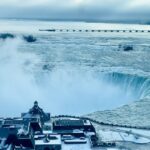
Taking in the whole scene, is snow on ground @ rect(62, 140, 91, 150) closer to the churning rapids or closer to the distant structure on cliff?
the distant structure on cliff

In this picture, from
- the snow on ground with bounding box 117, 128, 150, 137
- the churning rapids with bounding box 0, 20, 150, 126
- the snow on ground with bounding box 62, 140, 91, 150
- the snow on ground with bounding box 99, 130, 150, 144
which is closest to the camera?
the snow on ground with bounding box 62, 140, 91, 150

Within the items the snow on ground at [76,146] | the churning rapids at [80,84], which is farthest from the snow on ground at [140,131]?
the snow on ground at [76,146]

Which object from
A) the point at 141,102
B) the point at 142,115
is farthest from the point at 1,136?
the point at 141,102

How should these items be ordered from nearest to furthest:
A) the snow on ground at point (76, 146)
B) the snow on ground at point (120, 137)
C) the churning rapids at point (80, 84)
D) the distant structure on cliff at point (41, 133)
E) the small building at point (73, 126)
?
the distant structure on cliff at point (41, 133) < the snow on ground at point (76, 146) < the snow on ground at point (120, 137) < the small building at point (73, 126) < the churning rapids at point (80, 84)

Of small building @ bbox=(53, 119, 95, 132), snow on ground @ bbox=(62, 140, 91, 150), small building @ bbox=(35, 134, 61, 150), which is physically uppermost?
small building @ bbox=(53, 119, 95, 132)

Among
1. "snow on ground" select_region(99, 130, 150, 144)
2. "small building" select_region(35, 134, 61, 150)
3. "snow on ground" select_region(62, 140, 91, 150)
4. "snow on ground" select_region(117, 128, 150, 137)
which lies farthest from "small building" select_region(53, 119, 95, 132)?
"snow on ground" select_region(117, 128, 150, 137)

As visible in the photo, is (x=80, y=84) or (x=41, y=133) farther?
(x=80, y=84)

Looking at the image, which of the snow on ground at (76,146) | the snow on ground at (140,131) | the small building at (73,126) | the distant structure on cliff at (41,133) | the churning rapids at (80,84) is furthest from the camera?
the churning rapids at (80,84)

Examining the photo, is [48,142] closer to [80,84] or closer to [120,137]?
[120,137]

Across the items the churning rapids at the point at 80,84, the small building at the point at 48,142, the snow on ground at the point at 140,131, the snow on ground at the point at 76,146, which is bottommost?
the snow on ground at the point at 76,146

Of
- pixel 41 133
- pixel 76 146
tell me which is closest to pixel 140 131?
pixel 76 146

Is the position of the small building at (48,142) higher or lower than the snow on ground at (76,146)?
higher

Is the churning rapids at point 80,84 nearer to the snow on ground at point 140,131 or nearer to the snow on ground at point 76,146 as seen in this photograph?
the snow on ground at point 140,131
